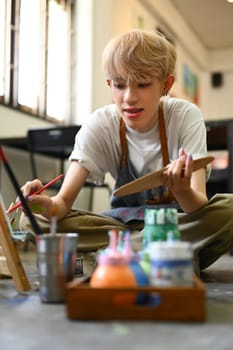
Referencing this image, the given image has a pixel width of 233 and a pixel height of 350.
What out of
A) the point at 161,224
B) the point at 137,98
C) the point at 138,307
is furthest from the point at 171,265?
the point at 137,98

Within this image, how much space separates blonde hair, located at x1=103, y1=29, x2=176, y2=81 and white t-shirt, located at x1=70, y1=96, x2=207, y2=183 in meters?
0.17

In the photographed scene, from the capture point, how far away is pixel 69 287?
0.81 m

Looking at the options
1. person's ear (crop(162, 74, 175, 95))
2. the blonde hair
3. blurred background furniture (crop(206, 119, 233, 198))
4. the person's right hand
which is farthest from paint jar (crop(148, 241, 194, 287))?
blurred background furniture (crop(206, 119, 233, 198))

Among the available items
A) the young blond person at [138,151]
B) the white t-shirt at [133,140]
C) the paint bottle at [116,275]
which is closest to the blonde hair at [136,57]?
the young blond person at [138,151]

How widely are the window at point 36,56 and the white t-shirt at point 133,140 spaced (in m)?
1.83

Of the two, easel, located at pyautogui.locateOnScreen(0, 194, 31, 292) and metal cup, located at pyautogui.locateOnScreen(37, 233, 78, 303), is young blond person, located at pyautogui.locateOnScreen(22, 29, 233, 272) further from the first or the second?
metal cup, located at pyautogui.locateOnScreen(37, 233, 78, 303)

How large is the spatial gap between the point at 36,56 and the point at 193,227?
254cm

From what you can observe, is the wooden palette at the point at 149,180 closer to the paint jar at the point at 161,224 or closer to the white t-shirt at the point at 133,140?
the paint jar at the point at 161,224

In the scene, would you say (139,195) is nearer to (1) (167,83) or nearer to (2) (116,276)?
(1) (167,83)

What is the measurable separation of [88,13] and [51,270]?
10.6 feet

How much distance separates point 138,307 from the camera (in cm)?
81

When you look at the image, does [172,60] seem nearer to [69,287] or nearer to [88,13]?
[69,287]

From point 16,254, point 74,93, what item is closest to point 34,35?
point 74,93

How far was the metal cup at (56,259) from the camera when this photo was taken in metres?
0.96
